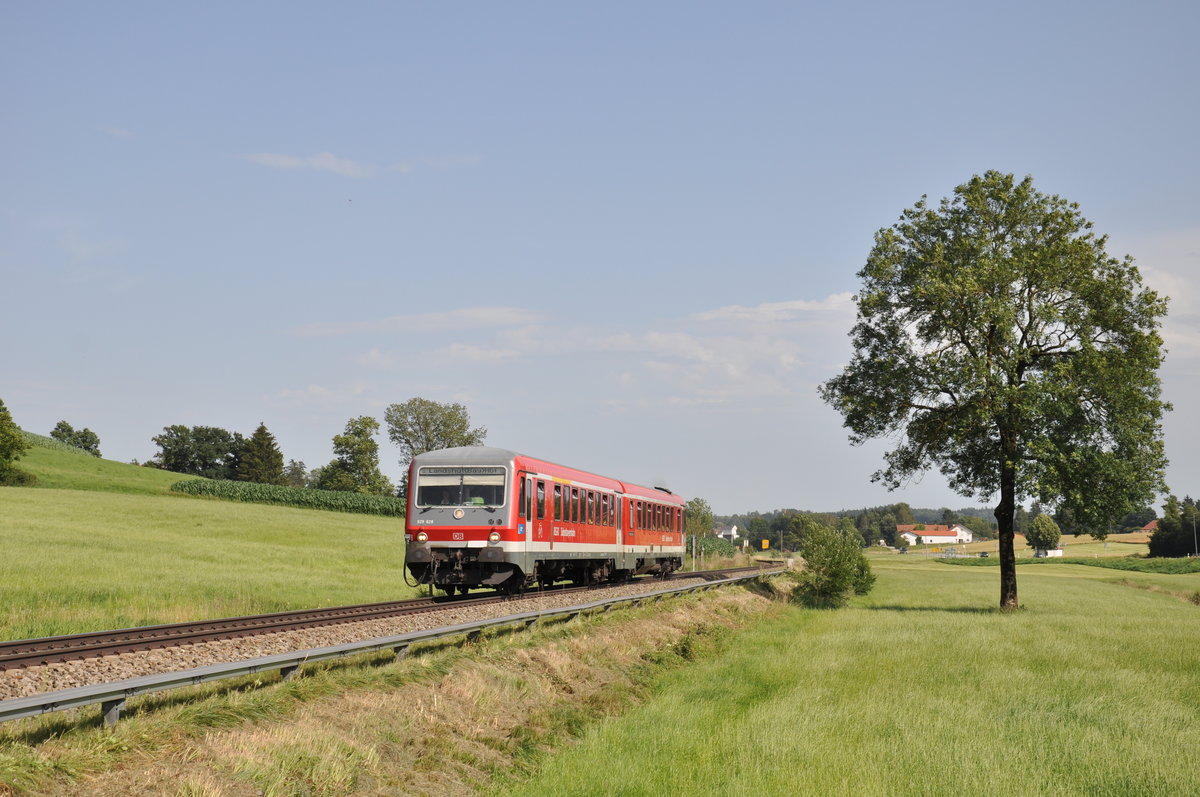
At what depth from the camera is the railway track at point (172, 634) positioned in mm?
13164

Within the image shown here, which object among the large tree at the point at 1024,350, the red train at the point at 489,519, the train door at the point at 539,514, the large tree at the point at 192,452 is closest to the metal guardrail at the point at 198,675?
the red train at the point at 489,519

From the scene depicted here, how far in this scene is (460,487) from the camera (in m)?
24.2

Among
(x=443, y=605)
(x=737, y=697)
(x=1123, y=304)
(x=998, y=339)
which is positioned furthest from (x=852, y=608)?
(x=737, y=697)

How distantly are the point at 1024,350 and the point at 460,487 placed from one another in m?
19.1

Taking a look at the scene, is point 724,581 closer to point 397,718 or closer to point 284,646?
point 284,646

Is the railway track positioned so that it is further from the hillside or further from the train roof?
the hillside

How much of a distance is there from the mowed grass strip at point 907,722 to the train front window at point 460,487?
6.48 metres

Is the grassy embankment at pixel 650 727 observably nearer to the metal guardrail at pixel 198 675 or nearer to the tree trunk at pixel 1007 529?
the metal guardrail at pixel 198 675

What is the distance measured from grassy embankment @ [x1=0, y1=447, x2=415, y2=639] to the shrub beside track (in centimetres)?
1237

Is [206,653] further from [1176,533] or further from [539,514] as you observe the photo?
[1176,533]

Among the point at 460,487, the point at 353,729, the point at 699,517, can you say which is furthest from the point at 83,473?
the point at 353,729

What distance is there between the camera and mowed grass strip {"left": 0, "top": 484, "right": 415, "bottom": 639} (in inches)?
842

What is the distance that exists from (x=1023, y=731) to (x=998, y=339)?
22.0 metres

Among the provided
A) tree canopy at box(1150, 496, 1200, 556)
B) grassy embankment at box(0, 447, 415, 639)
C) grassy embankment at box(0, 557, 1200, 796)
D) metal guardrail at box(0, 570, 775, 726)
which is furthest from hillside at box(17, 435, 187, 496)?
tree canopy at box(1150, 496, 1200, 556)
